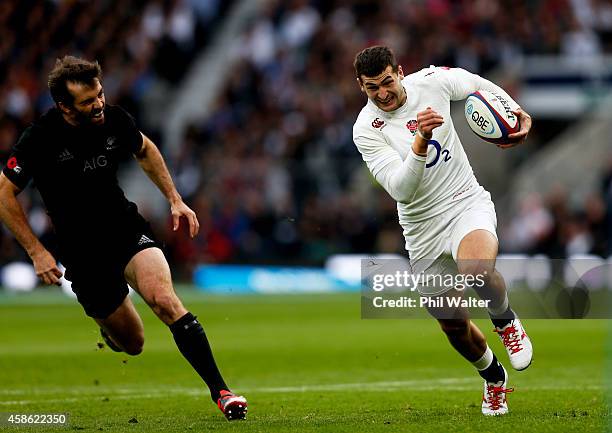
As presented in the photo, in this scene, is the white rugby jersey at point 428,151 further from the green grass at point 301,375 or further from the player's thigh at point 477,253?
the green grass at point 301,375

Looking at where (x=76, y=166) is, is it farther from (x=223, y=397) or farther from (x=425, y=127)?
(x=425, y=127)

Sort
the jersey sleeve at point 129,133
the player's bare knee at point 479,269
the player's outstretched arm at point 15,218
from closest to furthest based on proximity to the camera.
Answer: the player's bare knee at point 479,269 < the player's outstretched arm at point 15,218 < the jersey sleeve at point 129,133

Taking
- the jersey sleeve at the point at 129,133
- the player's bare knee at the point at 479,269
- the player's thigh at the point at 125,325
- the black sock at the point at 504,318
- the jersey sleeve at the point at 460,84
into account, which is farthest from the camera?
the player's thigh at the point at 125,325

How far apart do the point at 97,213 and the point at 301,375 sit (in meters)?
4.05

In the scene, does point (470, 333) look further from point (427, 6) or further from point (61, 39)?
point (427, 6)

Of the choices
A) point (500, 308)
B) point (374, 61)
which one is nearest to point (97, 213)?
point (374, 61)

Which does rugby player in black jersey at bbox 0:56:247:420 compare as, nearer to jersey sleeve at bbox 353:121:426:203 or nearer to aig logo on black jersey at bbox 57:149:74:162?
aig logo on black jersey at bbox 57:149:74:162

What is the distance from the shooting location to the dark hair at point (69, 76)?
8.19 meters

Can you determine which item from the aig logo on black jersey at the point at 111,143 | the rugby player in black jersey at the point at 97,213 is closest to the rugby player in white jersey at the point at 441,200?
the rugby player in black jersey at the point at 97,213

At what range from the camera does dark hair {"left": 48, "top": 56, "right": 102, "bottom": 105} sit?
819 centimetres

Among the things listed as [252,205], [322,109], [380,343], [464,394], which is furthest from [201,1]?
[464,394]

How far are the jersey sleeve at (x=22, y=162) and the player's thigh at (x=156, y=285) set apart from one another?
0.99 metres

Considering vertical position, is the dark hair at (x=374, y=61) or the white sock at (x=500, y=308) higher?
the dark hair at (x=374, y=61)

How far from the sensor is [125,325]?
916 cm
